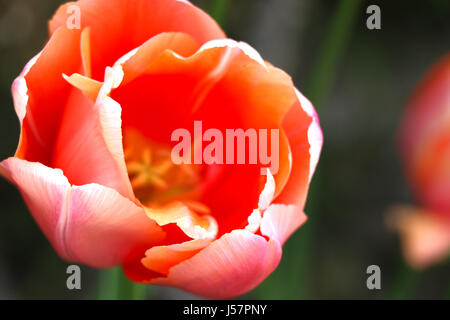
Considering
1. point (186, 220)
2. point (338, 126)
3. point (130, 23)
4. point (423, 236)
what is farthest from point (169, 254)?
point (338, 126)

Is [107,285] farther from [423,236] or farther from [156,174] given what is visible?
[423,236]

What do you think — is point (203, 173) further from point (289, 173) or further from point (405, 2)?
point (405, 2)

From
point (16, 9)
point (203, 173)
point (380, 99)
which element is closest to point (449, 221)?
point (203, 173)

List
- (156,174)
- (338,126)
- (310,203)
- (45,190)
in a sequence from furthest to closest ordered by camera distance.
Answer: (338,126), (310,203), (156,174), (45,190)

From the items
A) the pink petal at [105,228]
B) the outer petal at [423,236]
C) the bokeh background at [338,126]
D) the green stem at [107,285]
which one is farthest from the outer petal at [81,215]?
the bokeh background at [338,126]

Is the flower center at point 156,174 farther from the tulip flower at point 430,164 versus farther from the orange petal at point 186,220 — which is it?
the tulip flower at point 430,164

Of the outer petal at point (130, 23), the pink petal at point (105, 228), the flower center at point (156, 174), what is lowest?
the pink petal at point (105, 228)

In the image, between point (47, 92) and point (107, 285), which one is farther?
point (107, 285)
